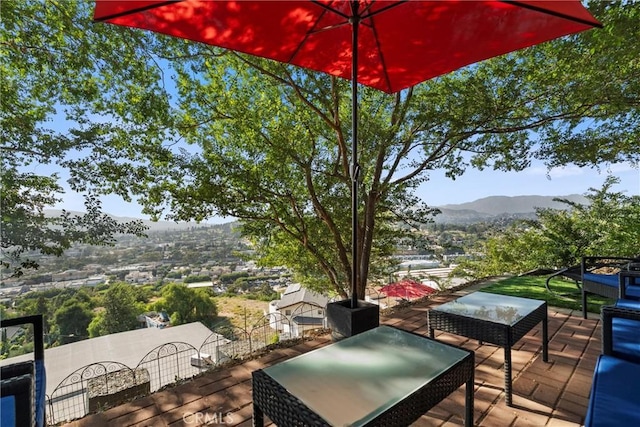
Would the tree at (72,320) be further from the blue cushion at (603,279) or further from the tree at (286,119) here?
the blue cushion at (603,279)

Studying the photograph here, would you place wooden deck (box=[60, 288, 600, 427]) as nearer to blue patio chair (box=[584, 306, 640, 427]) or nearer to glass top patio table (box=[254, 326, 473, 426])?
blue patio chair (box=[584, 306, 640, 427])

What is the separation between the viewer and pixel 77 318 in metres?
4.41

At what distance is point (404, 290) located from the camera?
8594 millimetres

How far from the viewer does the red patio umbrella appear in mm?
1632

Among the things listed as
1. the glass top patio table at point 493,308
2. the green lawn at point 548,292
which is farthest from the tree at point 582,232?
the glass top patio table at point 493,308

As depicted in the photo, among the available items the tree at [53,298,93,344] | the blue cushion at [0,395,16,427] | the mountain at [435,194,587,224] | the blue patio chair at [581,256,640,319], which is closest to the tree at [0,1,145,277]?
the tree at [53,298,93,344]

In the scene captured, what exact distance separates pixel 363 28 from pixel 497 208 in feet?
41.6

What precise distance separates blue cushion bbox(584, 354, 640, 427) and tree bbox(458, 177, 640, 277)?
22.9 feet

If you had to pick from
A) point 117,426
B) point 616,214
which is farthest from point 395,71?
point 616,214

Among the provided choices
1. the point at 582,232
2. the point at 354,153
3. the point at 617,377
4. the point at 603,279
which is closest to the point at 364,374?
the point at 617,377

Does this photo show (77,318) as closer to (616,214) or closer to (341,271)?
(341,271)

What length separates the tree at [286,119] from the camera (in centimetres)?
375

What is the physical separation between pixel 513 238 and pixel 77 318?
13544mm

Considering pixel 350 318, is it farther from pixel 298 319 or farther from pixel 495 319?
pixel 298 319
